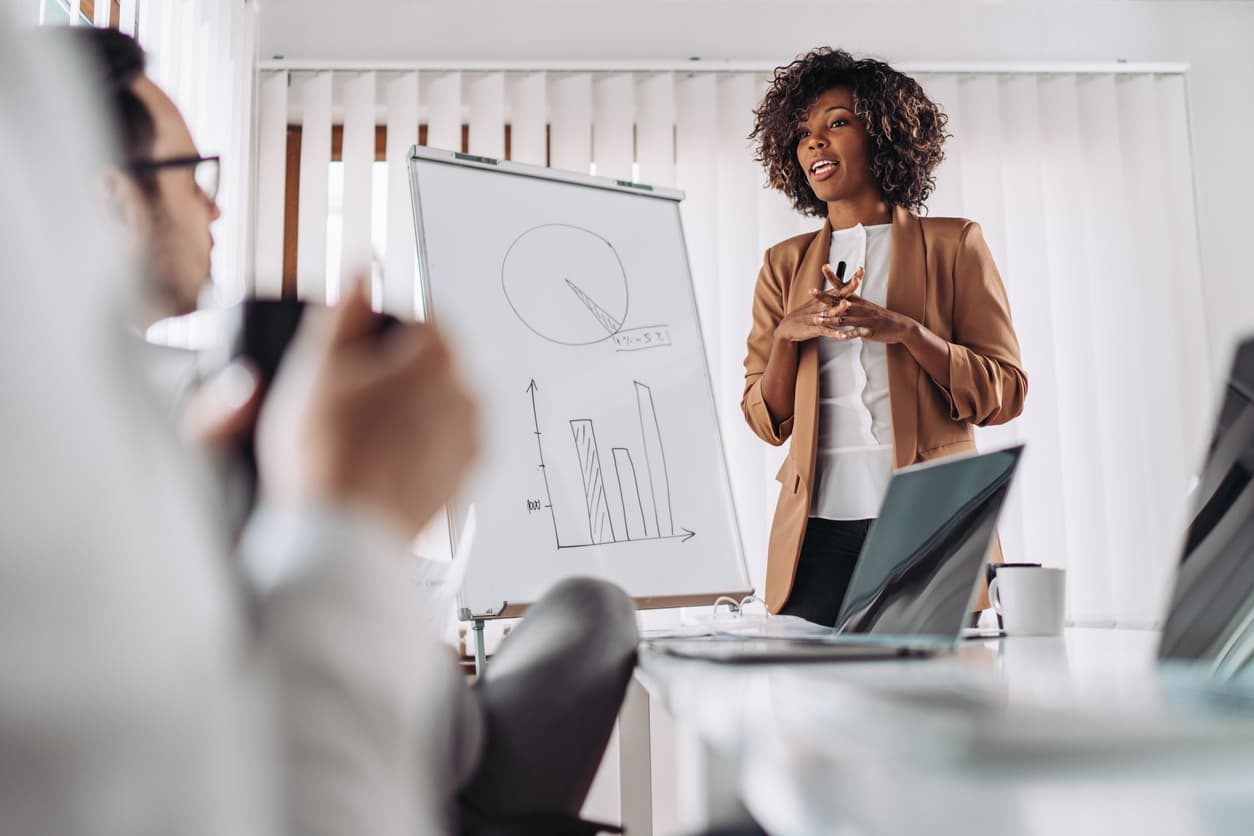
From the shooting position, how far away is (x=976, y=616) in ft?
4.74

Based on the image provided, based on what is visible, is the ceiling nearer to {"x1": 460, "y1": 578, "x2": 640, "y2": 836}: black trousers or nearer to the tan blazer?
the tan blazer

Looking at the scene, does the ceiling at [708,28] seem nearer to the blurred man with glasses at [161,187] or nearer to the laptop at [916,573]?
the laptop at [916,573]

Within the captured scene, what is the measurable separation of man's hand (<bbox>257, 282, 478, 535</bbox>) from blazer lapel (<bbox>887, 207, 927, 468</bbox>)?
1.48 meters

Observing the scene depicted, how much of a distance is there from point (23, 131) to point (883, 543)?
3.11 feet

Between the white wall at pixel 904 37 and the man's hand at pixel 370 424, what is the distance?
3.11 metres

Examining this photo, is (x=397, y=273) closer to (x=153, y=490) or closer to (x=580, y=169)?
(x=580, y=169)

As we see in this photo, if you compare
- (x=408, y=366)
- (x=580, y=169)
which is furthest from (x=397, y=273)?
(x=408, y=366)

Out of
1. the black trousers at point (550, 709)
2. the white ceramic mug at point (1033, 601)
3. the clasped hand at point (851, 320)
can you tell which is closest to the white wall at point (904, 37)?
the clasped hand at point (851, 320)

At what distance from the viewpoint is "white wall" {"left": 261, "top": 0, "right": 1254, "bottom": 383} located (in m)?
3.17

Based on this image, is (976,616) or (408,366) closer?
(408,366)

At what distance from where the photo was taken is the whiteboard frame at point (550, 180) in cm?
175

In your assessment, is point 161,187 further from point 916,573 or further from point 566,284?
point 566,284

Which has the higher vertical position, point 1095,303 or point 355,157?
point 355,157

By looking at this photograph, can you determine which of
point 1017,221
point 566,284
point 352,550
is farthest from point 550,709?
point 1017,221
